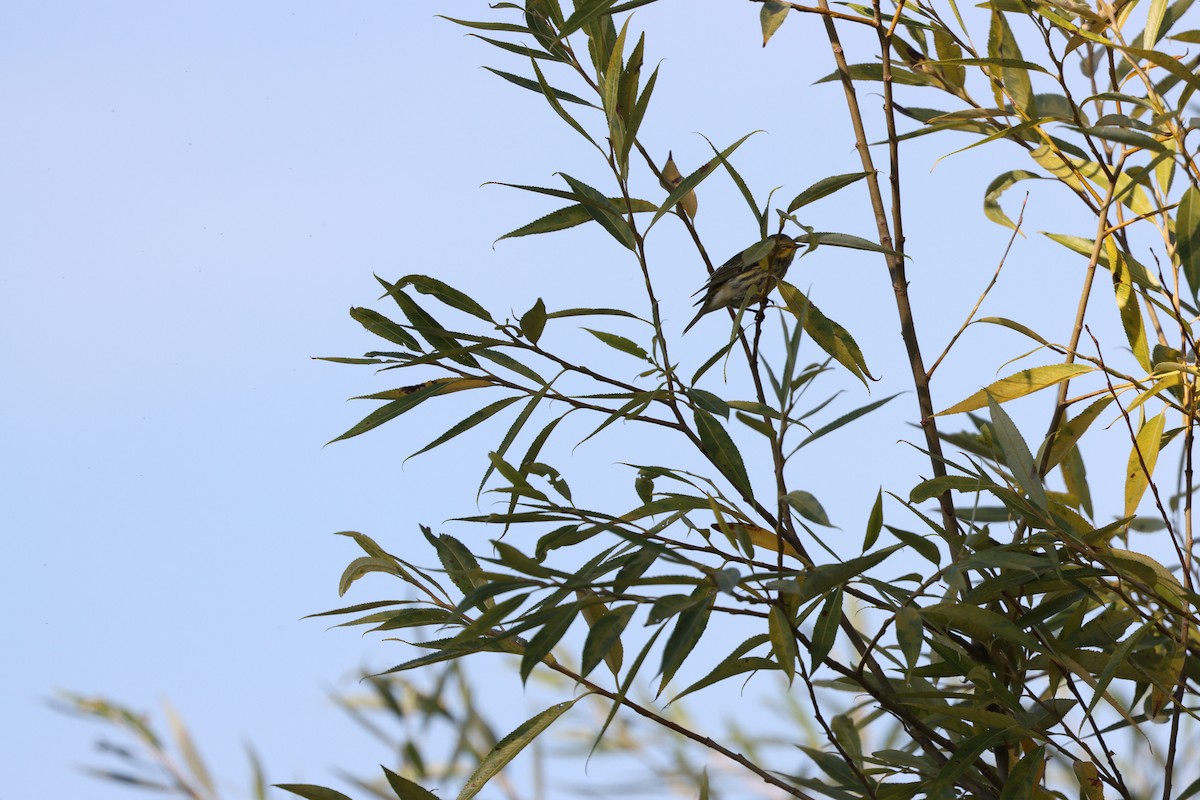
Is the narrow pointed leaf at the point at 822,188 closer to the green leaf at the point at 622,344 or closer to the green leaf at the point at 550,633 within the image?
the green leaf at the point at 622,344

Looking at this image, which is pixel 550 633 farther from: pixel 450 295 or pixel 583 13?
pixel 583 13

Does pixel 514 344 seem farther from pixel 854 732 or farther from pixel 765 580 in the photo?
pixel 854 732

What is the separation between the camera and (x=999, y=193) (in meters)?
1.49

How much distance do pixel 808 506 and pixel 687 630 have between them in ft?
0.65

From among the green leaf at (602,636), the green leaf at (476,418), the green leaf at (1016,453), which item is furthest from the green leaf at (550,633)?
the green leaf at (1016,453)

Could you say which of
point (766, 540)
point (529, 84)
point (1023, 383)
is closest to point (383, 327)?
point (529, 84)

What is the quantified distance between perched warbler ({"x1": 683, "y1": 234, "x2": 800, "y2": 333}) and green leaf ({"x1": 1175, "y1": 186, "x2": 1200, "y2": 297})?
0.40 m

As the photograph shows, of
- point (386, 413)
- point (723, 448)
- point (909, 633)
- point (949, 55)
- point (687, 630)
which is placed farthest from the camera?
point (949, 55)

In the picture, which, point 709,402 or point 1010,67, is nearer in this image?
point 709,402

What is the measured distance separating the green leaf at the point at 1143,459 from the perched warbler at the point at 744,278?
40 cm

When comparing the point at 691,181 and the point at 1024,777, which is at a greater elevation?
the point at 691,181

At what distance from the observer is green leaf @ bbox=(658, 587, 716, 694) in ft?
2.83

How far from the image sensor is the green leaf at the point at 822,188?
1186mm

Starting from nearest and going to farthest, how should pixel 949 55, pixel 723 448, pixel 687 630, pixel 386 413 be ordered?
pixel 687 630
pixel 723 448
pixel 386 413
pixel 949 55
